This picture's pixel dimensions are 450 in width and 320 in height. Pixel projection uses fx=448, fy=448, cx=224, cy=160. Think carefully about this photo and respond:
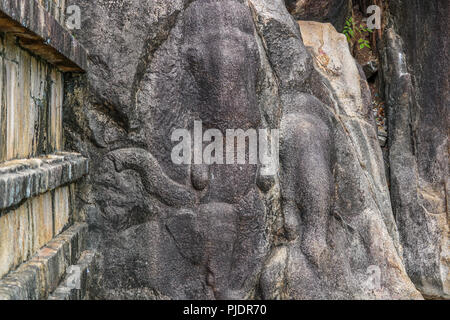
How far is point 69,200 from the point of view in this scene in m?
2.83

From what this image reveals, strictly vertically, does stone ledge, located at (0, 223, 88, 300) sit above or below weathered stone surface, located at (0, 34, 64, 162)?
below

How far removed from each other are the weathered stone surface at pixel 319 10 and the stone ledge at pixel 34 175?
2.87m

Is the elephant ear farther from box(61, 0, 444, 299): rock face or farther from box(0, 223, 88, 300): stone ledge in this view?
box(0, 223, 88, 300): stone ledge

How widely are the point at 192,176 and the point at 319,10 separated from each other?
2753 mm

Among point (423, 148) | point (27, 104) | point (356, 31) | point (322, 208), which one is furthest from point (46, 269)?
point (356, 31)

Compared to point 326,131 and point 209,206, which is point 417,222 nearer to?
point 326,131

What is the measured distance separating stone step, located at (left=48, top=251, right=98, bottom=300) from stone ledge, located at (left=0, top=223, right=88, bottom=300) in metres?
0.04

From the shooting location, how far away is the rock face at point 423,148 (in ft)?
15.4

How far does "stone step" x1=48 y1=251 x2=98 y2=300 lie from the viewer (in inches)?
90.9

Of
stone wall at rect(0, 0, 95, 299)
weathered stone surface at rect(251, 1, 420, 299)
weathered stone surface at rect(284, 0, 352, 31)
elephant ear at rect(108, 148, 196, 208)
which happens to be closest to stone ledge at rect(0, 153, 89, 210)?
stone wall at rect(0, 0, 95, 299)

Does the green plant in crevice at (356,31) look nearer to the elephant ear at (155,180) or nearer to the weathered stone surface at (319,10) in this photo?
the weathered stone surface at (319,10)

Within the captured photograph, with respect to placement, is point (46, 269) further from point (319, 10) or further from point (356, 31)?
point (356, 31)

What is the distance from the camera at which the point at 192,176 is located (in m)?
2.87

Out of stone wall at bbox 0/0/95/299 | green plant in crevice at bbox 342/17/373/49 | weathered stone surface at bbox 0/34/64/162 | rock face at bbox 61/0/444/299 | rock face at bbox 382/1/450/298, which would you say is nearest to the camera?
stone wall at bbox 0/0/95/299
